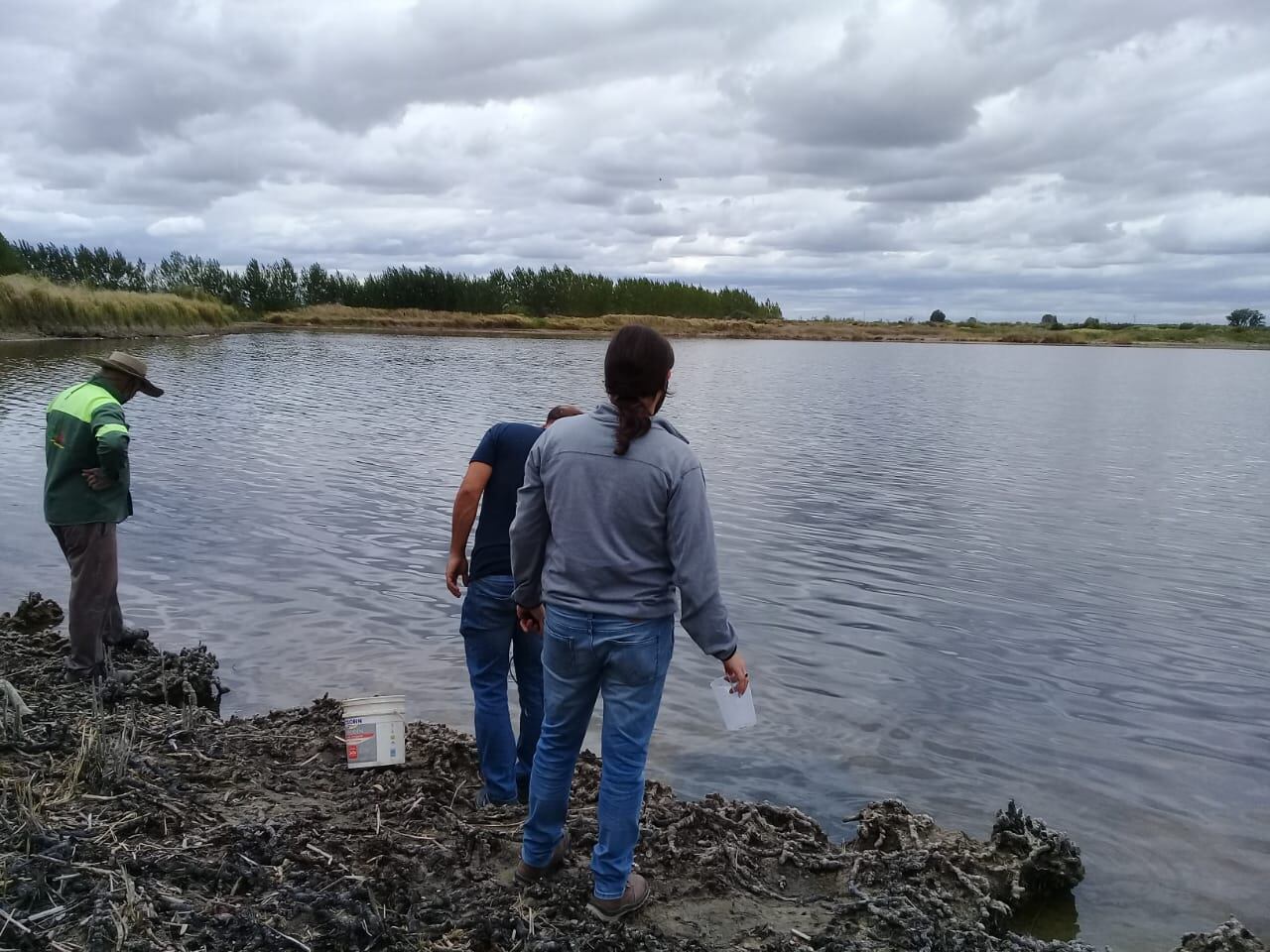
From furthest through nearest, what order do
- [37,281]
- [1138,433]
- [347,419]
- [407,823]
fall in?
1. [37,281]
2. [1138,433]
3. [347,419]
4. [407,823]

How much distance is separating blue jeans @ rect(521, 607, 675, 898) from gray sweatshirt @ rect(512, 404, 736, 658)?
95 millimetres

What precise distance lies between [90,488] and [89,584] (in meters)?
0.71

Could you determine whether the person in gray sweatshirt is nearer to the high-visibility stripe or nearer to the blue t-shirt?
the blue t-shirt

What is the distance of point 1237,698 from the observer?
8727 mm

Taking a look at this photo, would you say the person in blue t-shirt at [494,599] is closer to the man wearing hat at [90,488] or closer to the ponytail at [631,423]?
the ponytail at [631,423]

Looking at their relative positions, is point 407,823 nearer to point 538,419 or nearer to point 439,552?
point 439,552

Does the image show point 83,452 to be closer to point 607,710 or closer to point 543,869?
point 543,869

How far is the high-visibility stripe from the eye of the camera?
6.79m

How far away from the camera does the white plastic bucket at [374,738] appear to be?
19.7 feet

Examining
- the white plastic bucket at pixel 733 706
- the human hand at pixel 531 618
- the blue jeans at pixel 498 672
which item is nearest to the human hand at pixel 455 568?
the blue jeans at pixel 498 672

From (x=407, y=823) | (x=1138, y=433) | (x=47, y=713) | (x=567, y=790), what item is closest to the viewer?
(x=567, y=790)

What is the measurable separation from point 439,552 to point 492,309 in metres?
100

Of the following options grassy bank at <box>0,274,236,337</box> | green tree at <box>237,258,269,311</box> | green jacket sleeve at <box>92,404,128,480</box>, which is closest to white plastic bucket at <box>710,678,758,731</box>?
green jacket sleeve at <box>92,404,128,480</box>

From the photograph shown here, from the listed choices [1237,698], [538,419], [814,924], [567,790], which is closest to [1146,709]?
[1237,698]
